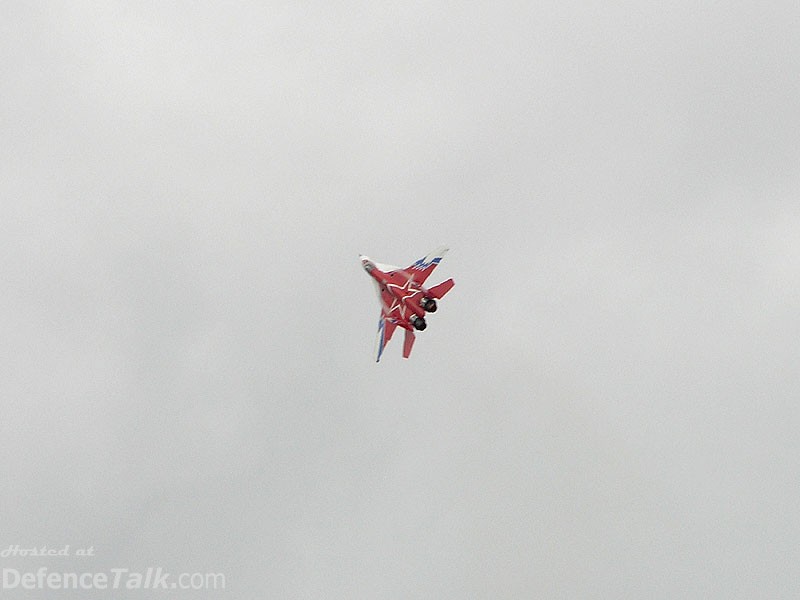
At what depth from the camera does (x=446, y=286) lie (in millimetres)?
135875

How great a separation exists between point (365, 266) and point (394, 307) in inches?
469

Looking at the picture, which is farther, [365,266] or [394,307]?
[365,266]

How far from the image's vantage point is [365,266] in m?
148

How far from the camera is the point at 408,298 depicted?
448 feet

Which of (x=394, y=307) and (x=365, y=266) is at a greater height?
(x=365, y=266)

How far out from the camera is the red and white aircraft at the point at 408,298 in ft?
447

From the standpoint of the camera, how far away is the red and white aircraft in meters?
136

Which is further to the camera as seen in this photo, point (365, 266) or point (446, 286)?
point (365, 266)

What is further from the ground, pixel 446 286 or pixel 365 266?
pixel 365 266

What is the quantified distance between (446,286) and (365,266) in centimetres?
1678

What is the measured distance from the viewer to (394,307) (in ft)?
454
